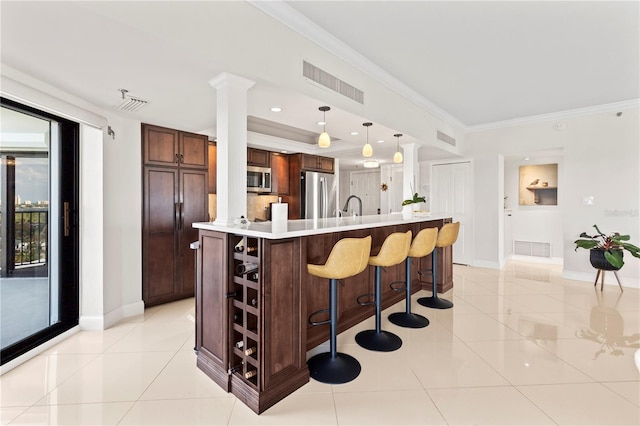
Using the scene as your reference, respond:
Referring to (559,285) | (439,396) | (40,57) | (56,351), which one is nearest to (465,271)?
(559,285)

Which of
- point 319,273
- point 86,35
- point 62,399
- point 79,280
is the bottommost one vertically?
point 62,399

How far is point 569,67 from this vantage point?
134 inches

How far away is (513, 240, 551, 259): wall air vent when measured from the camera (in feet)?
20.2

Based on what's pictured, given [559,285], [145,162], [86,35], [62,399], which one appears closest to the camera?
[86,35]

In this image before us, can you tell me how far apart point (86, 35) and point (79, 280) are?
236 centimetres

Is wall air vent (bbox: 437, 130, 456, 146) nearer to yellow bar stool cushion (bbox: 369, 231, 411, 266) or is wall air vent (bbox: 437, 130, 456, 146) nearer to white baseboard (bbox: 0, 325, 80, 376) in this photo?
yellow bar stool cushion (bbox: 369, 231, 411, 266)

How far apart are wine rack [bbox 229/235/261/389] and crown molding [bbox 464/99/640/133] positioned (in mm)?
5493

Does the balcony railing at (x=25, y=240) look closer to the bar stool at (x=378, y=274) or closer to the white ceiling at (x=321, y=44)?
the white ceiling at (x=321, y=44)

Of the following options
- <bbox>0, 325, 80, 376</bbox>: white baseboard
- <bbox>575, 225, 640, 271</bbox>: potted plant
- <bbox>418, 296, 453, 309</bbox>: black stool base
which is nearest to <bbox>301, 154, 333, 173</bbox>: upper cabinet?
<bbox>418, 296, 453, 309</bbox>: black stool base

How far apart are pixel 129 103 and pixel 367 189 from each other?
6.49 metres

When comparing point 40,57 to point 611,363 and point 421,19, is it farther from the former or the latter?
point 611,363

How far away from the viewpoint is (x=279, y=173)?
5.64 meters

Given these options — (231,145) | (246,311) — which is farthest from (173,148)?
(246,311)

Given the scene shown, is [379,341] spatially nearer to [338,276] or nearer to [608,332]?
[338,276]
